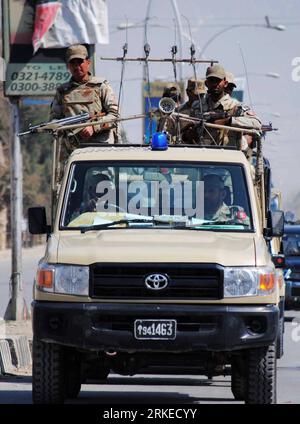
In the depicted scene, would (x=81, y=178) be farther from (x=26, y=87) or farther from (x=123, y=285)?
(x=26, y=87)

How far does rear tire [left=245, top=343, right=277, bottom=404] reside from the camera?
1108 cm

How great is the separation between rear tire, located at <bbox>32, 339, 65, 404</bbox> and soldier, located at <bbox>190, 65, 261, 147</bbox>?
3386mm

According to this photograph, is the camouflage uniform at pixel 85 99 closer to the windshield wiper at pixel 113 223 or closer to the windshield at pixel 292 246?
the windshield wiper at pixel 113 223

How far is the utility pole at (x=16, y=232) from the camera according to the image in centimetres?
2155

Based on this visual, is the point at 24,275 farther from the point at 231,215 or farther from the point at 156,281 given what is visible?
the point at 156,281

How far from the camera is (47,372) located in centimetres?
1117

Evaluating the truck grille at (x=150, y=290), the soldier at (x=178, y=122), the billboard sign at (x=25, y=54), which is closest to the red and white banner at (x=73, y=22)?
the billboard sign at (x=25, y=54)

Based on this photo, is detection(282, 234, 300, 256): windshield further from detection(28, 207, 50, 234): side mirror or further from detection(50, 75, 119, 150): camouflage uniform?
detection(28, 207, 50, 234): side mirror

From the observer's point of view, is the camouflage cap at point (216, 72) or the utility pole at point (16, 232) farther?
the utility pole at point (16, 232)

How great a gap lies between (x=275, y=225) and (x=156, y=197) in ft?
3.35

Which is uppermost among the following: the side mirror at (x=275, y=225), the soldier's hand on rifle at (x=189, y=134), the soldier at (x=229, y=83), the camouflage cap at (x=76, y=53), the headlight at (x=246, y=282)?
the camouflage cap at (x=76, y=53)

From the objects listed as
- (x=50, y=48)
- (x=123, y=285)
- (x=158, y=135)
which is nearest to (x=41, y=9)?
(x=50, y=48)

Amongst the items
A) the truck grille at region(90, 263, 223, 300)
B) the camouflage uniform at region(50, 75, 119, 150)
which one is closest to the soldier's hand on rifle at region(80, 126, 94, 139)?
the camouflage uniform at region(50, 75, 119, 150)

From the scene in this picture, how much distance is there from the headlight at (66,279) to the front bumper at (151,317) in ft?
0.35
